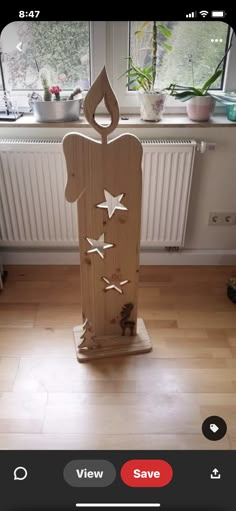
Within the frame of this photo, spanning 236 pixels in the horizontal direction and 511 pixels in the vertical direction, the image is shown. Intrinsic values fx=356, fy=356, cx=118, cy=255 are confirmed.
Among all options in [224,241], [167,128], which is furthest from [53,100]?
[224,241]

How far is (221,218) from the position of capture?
1.74 meters

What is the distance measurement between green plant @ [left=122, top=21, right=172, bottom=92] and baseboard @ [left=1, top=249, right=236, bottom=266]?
0.77 metres

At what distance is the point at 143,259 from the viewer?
184 cm

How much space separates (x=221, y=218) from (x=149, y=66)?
76 cm

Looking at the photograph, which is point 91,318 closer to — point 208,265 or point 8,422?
point 8,422

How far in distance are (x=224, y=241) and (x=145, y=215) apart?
45 centimetres

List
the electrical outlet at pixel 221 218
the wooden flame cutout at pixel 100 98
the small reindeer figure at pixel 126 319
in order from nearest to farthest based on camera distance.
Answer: the wooden flame cutout at pixel 100 98 → the small reindeer figure at pixel 126 319 → the electrical outlet at pixel 221 218

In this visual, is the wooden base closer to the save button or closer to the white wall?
the white wall

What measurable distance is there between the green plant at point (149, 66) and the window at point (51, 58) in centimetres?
20

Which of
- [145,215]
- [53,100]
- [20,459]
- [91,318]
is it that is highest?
[53,100]

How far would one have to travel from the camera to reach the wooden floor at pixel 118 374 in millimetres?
1021

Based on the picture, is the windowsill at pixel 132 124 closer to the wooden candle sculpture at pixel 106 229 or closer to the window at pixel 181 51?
the window at pixel 181 51
